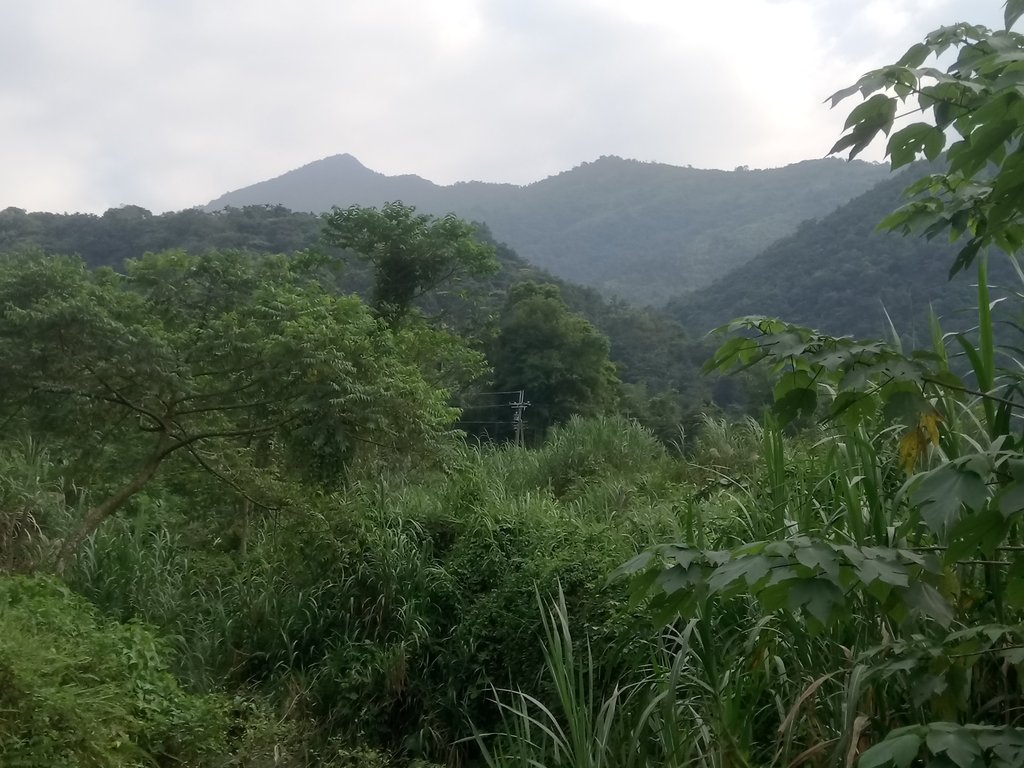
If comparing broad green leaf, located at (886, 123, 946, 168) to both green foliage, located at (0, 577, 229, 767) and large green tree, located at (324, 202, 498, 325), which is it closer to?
green foliage, located at (0, 577, 229, 767)

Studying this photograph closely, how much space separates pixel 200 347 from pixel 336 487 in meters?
1.21

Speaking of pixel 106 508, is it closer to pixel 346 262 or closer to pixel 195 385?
pixel 195 385

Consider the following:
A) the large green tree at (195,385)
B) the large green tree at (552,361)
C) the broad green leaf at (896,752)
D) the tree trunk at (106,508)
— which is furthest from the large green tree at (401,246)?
the broad green leaf at (896,752)

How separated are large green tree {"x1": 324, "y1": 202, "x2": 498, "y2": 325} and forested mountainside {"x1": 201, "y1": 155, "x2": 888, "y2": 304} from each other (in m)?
21.1

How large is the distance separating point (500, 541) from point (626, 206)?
170ft

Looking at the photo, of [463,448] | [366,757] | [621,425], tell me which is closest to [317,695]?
[366,757]

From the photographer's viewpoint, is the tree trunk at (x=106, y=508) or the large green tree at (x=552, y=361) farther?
the large green tree at (x=552, y=361)

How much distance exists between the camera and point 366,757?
3912 millimetres

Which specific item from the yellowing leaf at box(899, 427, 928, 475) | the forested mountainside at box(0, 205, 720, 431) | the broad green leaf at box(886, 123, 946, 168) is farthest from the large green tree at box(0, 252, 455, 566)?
the forested mountainside at box(0, 205, 720, 431)

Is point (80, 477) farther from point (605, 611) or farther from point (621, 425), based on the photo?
point (621, 425)

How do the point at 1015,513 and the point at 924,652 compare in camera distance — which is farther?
the point at 924,652

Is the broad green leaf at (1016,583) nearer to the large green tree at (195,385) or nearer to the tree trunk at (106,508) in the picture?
the large green tree at (195,385)

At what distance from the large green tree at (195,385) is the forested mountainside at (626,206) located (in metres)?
29.5

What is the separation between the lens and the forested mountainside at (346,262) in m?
16.2
